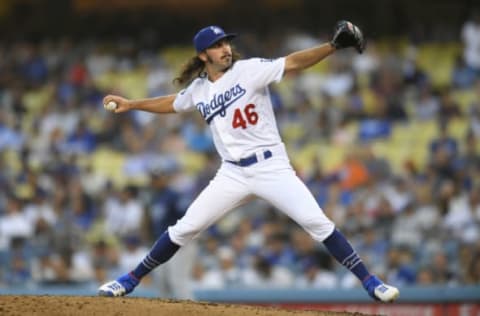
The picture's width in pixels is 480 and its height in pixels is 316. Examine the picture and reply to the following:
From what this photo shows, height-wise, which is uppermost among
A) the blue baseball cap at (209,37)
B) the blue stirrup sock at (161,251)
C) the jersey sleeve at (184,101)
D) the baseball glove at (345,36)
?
the blue baseball cap at (209,37)

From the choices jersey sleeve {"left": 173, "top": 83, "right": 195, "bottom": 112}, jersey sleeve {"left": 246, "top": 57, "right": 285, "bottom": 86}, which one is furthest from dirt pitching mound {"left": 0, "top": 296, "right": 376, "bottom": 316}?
jersey sleeve {"left": 246, "top": 57, "right": 285, "bottom": 86}

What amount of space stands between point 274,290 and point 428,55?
206 inches

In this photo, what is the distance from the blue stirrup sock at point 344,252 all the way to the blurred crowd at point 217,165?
3451 mm

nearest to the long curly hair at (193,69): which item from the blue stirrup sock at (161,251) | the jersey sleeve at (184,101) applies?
the jersey sleeve at (184,101)

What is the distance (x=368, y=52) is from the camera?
46.6 feet

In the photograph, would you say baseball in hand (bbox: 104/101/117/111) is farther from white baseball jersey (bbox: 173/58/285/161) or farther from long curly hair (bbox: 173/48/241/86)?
white baseball jersey (bbox: 173/58/285/161)

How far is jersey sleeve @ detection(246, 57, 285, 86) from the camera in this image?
21.3 feet

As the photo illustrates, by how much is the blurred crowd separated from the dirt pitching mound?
3.14 metres

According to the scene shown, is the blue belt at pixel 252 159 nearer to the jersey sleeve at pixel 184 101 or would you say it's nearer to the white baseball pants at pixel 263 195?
the white baseball pants at pixel 263 195

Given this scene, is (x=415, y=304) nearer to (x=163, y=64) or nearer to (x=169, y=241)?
(x=169, y=241)

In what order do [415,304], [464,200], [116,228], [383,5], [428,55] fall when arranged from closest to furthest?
1. [415,304]
2. [464,200]
3. [116,228]
4. [428,55]
5. [383,5]

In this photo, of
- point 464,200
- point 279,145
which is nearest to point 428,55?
point 464,200

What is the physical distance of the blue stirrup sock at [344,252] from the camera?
6574 mm

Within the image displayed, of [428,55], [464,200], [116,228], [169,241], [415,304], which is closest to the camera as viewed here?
[169,241]
